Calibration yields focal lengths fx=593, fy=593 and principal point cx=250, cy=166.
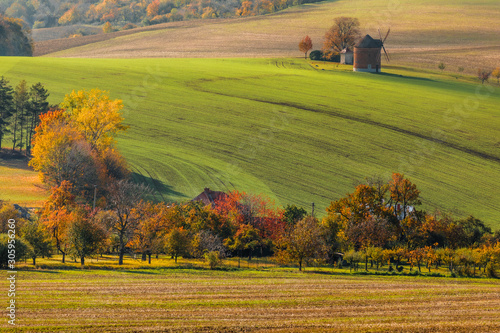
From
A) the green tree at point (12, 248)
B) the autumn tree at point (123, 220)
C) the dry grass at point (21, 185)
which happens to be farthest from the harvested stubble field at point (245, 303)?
the dry grass at point (21, 185)

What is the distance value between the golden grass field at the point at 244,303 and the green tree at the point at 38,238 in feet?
25.6

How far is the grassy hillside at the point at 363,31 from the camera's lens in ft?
476

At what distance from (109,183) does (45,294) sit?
39249mm

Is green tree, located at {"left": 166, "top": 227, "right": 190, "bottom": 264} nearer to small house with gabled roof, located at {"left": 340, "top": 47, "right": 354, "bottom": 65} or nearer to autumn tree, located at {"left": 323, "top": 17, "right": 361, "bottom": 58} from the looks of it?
small house with gabled roof, located at {"left": 340, "top": 47, "right": 354, "bottom": 65}

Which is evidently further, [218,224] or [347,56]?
[347,56]

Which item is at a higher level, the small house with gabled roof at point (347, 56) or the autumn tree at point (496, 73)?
the small house with gabled roof at point (347, 56)

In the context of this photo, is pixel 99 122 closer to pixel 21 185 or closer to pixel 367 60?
pixel 21 185

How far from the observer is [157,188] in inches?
2928

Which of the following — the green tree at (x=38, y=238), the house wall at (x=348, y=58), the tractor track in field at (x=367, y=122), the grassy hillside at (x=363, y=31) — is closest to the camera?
the green tree at (x=38, y=238)

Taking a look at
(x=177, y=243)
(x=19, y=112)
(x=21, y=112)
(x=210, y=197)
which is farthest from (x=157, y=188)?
(x=19, y=112)

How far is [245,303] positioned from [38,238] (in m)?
26.5

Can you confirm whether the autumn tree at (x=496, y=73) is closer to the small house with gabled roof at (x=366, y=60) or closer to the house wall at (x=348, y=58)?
the small house with gabled roof at (x=366, y=60)

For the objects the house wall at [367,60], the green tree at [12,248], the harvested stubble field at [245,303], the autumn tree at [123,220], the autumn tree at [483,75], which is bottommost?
the harvested stubble field at [245,303]

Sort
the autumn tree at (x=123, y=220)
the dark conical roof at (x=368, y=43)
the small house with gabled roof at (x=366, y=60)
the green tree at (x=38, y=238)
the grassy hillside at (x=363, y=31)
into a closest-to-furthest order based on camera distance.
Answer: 1. the green tree at (x=38, y=238)
2. the autumn tree at (x=123, y=220)
3. the dark conical roof at (x=368, y=43)
4. the small house with gabled roof at (x=366, y=60)
5. the grassy hillside at (x=363, y=31)
